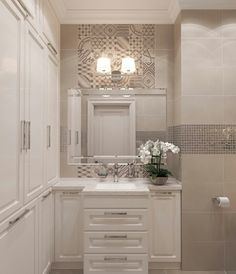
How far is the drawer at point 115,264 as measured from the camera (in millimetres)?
2480

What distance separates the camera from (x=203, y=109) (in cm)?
275

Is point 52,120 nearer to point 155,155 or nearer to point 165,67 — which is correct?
point 155,155

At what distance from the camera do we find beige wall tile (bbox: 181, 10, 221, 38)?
2742mm

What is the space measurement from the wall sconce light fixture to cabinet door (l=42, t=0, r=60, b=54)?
0.50 m

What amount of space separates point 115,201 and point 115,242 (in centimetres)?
36

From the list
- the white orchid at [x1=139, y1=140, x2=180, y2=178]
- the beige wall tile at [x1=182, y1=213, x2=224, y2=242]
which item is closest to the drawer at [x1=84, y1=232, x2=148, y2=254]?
the beige wall tile at [x1=182, y1=213, x2=224, y2=242]

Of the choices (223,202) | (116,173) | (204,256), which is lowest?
(204,256)

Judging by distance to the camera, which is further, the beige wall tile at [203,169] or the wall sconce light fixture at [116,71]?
the wall sconce light fixture at [116,71]

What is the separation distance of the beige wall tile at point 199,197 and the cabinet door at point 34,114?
1373 millimetres

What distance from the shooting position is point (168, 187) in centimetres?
268

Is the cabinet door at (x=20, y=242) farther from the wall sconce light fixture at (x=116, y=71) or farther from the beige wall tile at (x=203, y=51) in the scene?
the beige wall tile at (x=203, y=51)

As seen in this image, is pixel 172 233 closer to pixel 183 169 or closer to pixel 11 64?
pixel 183 169

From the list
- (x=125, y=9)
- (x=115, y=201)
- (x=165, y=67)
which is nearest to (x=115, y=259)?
(x=115, y=201)

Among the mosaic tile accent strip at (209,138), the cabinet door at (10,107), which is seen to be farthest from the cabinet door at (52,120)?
the mosaic tile accent strip at (209,138)
